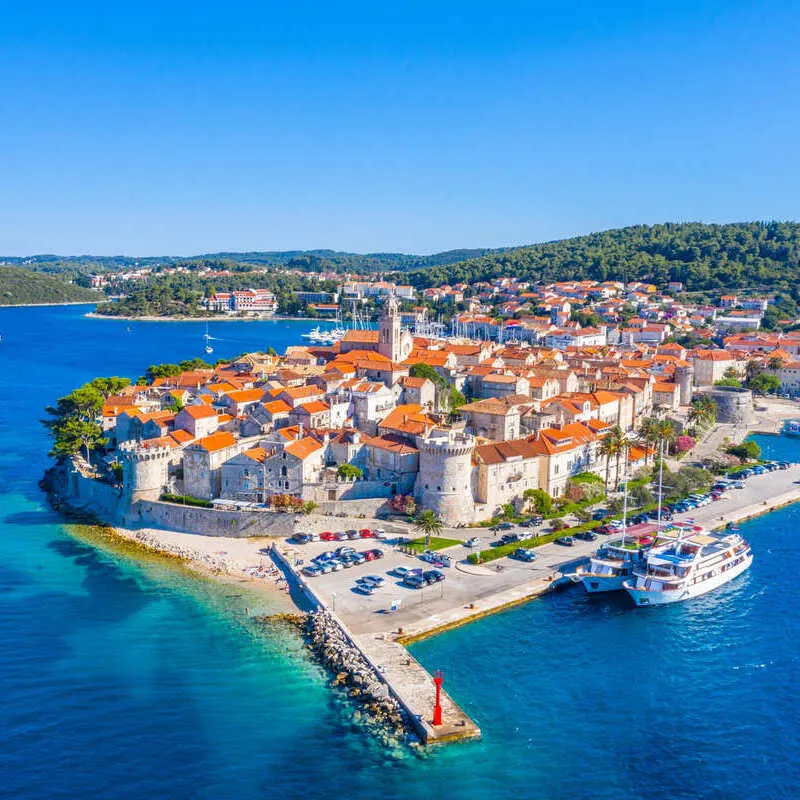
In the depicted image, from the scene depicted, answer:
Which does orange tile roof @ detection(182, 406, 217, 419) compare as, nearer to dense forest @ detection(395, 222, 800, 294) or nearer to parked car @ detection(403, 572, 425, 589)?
parked car @ detection(403, 572, 425, 589)

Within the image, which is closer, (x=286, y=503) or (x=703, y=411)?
(x=286, y=503)

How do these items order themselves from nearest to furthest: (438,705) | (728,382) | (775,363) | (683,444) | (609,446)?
(438,705) < (609,446) < (683,444) < (728,382) < (775,363)

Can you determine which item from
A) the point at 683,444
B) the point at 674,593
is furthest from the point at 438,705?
the point at 683,444

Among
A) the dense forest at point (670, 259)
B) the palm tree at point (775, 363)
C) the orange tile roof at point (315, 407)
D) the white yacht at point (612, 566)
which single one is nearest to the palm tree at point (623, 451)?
the white yacht at point (612, 566)

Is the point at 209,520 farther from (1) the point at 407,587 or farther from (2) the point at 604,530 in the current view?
(2) the point at 604,530

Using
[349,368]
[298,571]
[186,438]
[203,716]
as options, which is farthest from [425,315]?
[203,716]
